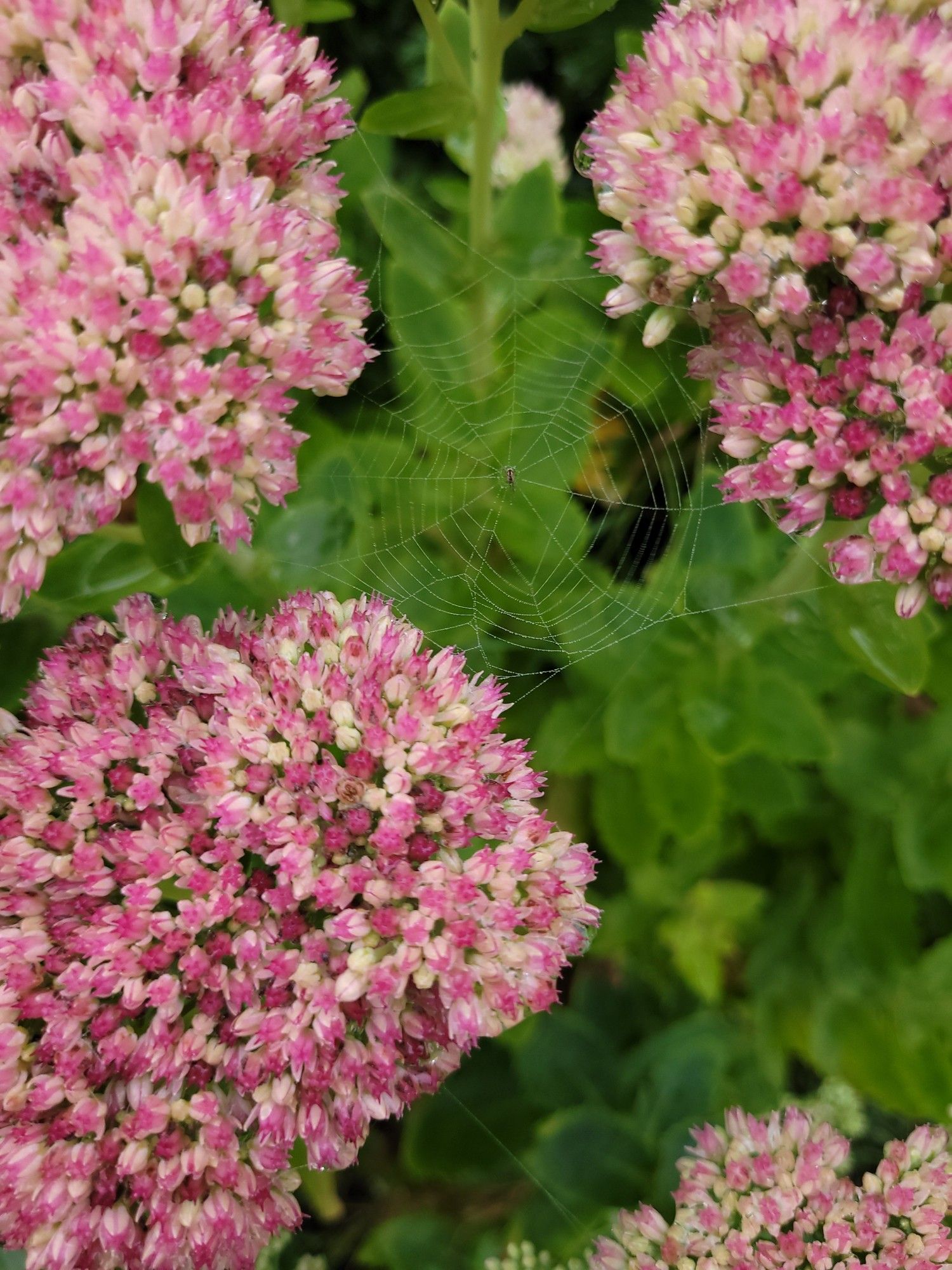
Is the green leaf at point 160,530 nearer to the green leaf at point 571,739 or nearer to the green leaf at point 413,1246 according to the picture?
the green leaf at point 571,739

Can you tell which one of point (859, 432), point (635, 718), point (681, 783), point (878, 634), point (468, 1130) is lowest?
point (468, 1130)

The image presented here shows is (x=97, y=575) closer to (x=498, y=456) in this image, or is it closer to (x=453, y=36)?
(x=498, y=456)

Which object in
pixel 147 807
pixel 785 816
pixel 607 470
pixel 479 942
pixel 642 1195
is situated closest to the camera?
pixel 479 942

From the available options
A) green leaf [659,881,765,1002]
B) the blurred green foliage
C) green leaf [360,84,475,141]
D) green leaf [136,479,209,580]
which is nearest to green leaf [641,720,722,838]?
the blurred green foliage

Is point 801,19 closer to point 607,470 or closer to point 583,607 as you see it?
point 583,607

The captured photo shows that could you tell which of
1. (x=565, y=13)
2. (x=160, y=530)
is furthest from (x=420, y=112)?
(x=160, y=530)

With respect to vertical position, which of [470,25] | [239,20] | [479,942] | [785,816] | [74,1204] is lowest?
→ [785,816]

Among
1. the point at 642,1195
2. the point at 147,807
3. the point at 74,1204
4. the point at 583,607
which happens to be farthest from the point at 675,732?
the point at 74,1204
